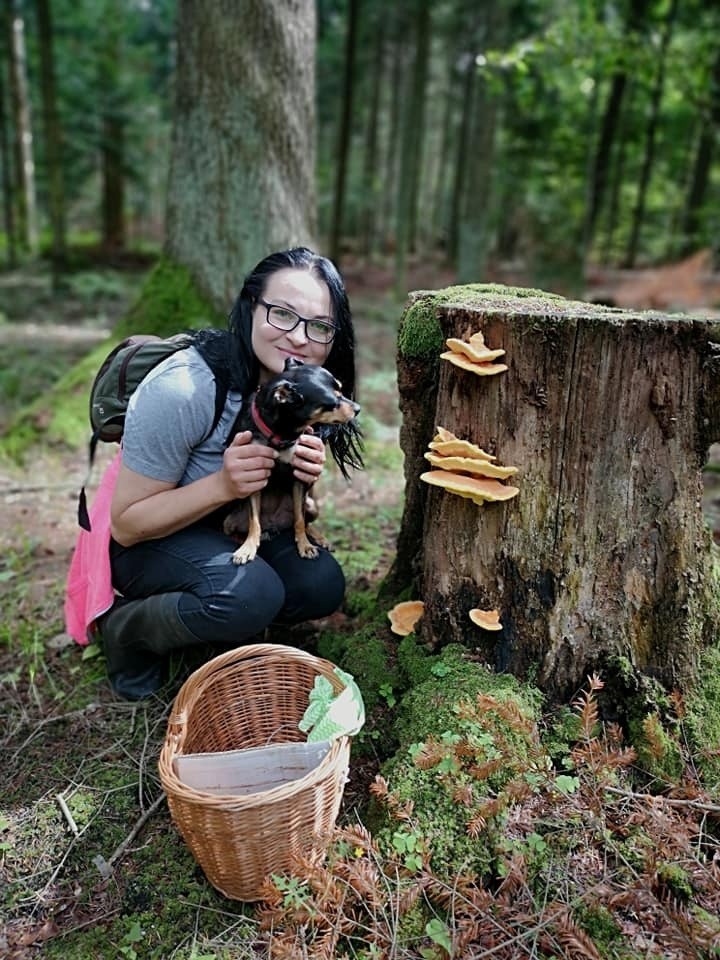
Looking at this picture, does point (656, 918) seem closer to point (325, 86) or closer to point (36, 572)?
point (36, 572)

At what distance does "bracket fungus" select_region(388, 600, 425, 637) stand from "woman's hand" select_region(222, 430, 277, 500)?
880 millimetres

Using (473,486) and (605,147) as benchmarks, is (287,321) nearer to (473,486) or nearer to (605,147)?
(473,486)

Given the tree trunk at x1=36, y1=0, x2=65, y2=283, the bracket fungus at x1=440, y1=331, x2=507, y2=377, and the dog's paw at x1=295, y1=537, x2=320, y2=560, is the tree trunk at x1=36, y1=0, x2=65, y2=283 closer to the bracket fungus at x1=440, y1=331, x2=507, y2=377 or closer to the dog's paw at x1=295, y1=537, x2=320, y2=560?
the dog's paw at x1=295, y1=537, x2=320, y2=560

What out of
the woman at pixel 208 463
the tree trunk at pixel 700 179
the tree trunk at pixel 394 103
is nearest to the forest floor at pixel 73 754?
the woman at pixel 208 463

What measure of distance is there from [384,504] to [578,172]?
15.1 meters

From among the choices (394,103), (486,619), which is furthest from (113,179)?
(486,619)

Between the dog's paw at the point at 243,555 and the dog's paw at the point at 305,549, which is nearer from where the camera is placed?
the dog's paw at the point at 243,555

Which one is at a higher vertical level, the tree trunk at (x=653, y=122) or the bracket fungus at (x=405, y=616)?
the tree trunk at (x=653, y=122)

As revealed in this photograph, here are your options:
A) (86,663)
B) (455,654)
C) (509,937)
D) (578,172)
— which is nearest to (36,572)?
(86,663)

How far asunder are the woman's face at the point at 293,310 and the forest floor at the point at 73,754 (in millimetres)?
1643

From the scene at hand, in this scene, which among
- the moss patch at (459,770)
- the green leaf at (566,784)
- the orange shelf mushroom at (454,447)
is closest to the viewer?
the moss patch at (459,770)

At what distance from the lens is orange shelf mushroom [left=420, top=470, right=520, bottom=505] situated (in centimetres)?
253

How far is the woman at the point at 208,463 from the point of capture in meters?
2.75

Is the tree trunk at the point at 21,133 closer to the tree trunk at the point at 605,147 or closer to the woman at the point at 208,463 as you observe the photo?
the tree trunk at the point at 605,147
